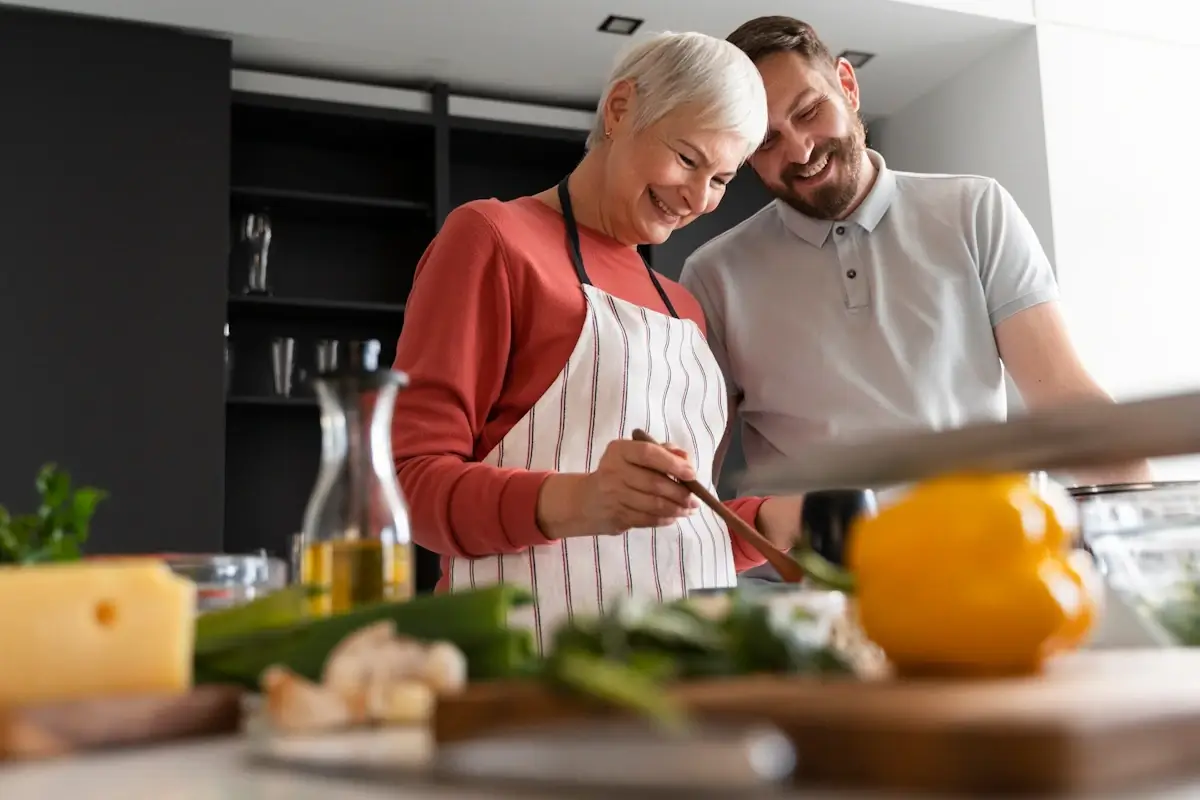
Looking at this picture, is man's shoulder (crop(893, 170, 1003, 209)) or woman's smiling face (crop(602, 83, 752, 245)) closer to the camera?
woman's smiling face (crop(602, 83, 752, 245))

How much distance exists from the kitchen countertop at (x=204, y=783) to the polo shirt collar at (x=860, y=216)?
4.95 ft

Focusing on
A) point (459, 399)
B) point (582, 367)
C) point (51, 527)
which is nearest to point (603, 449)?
point (582, 367)

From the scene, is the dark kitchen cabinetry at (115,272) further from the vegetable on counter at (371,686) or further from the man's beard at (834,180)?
the vegetable on counter at (371,686)

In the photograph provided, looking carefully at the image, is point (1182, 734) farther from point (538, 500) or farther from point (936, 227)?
point (936, 227)

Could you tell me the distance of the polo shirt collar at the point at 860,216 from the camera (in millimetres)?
1881

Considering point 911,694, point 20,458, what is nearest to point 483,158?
point 20,458

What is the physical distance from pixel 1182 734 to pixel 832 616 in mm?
258

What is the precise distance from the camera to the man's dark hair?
178 centimetres

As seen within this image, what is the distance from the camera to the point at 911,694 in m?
0.43

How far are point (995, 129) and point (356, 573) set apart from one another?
10.7 feet

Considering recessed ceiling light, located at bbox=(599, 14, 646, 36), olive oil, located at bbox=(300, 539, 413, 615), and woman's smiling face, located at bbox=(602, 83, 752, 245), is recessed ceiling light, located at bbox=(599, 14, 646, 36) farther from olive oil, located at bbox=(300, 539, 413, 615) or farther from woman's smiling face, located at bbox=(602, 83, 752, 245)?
olive oil, located at bbox=(300, 539, 413, 615)

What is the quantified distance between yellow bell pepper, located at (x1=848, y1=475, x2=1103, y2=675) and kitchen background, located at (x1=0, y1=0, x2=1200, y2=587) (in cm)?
275

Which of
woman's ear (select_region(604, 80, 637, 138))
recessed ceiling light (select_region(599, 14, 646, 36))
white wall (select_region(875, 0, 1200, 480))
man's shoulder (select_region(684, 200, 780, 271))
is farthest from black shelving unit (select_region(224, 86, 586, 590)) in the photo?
woman's ear (select_region(604, 80, 637, 138))

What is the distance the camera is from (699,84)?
141 cm
